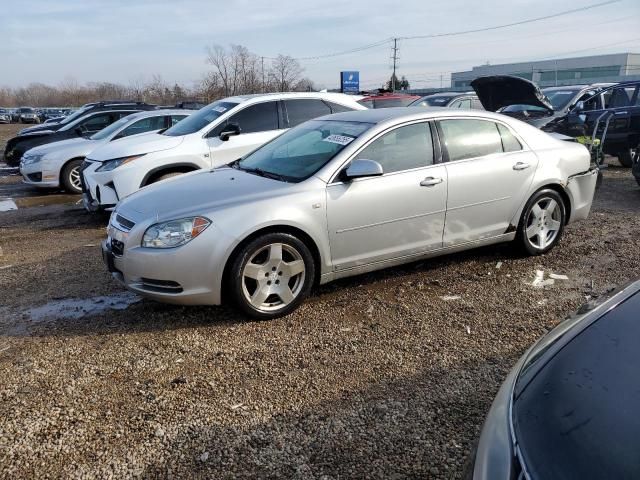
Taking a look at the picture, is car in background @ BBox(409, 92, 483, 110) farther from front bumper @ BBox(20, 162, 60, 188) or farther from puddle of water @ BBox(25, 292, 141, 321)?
puddle of water @ BBox(25, 292, 141, 321)

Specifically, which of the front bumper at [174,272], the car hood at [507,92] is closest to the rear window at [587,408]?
the front bumper at [174,272]

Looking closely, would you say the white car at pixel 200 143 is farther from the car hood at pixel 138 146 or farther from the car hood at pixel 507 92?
the car hood at pixel 507 92

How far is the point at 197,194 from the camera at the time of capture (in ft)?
14.0

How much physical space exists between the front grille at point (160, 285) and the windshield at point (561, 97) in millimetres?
9684

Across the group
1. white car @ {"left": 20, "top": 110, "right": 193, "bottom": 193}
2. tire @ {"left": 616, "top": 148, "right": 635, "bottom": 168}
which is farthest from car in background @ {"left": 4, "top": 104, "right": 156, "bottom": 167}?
tire @ {"left": 616, "top": 148, "right": 635, "bottom": 168}

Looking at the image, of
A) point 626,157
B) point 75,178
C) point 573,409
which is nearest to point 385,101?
point 626,157

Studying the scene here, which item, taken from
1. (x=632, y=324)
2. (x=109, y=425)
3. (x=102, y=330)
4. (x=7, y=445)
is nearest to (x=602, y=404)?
(x=632, y=324)

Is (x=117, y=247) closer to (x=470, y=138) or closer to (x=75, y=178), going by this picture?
(x=470, y=138)

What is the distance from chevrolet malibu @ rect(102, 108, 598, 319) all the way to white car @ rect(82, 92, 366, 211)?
7.16 ft

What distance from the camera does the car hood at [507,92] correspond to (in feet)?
32.9

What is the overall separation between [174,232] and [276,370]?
1.28m

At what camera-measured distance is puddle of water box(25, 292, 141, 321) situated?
4.42 metres

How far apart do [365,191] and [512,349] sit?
164cm

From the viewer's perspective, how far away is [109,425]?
9.53ft
